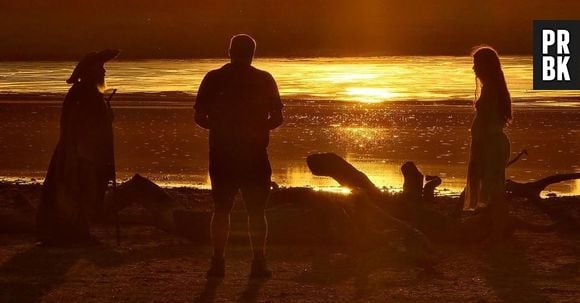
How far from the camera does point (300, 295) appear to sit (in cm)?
917

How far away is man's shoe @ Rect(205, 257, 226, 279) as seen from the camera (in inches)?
384

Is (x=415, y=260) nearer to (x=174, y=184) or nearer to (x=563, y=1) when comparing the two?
(x=174, y=184)

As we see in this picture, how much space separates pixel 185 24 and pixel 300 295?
63.6 meters

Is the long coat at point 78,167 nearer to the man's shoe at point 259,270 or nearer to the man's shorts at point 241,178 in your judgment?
the man's shorts at point 241,178

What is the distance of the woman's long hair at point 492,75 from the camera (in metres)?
10.8

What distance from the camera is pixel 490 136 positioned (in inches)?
434

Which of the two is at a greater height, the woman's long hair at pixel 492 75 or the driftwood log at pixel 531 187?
Answer: the woman's long hair at pixel 492 75

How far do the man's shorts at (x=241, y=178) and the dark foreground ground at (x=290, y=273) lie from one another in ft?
1.79

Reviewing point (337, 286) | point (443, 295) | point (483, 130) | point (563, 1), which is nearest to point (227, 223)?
point (337, 286)

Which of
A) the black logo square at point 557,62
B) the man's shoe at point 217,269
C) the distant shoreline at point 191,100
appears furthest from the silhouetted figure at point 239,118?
the black logo square at point 557,62

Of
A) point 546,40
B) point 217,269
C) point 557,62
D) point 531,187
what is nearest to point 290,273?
point 217,269

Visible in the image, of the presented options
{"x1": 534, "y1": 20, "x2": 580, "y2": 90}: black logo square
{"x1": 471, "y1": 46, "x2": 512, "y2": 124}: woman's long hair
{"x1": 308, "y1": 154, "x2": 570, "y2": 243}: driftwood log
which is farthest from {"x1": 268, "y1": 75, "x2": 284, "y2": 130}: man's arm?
{"x1": 534, "y1": 20, "x2": 580, "y2": 90}: black logo square

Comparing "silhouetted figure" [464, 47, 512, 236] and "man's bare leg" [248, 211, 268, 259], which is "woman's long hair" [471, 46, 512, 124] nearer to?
"silhouetted figure" [464, 47, 512, 236]

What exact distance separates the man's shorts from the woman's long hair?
7.10ft
